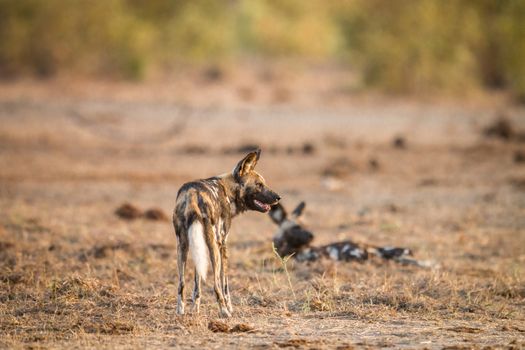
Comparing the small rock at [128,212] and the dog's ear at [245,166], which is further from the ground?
the dog's ear at [245,166]

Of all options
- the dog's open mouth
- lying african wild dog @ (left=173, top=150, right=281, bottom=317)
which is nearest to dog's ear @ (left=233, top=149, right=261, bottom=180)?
lying african wild dog @ (left=173, top=150, right=281, bottom=317)

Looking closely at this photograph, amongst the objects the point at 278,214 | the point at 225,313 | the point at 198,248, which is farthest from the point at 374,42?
the point at 198,248

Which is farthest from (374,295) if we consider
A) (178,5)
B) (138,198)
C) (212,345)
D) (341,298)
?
(178,5)

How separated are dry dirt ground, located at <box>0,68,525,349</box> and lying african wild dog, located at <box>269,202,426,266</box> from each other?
0.15m

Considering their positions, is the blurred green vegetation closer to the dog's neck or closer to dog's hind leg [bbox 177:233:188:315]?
the dog's neck

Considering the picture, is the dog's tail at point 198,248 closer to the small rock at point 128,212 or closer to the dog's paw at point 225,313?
the dog's paw at point 225,313

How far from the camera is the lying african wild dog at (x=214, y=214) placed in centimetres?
570

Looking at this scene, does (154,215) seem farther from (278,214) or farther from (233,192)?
(233,192)

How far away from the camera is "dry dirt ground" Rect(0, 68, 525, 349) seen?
581 centimetres

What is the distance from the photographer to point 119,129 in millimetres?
19891

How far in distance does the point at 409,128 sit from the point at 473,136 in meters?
1.70

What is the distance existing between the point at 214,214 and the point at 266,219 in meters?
5.30

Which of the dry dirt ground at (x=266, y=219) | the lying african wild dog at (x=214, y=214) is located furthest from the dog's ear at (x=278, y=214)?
the lying african wild dog at (x=214, y=214)

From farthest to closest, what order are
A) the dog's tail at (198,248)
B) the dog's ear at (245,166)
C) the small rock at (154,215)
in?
the small rock at (154,215), the dog's ear at (245,166), the dog's tail at (198,248)
